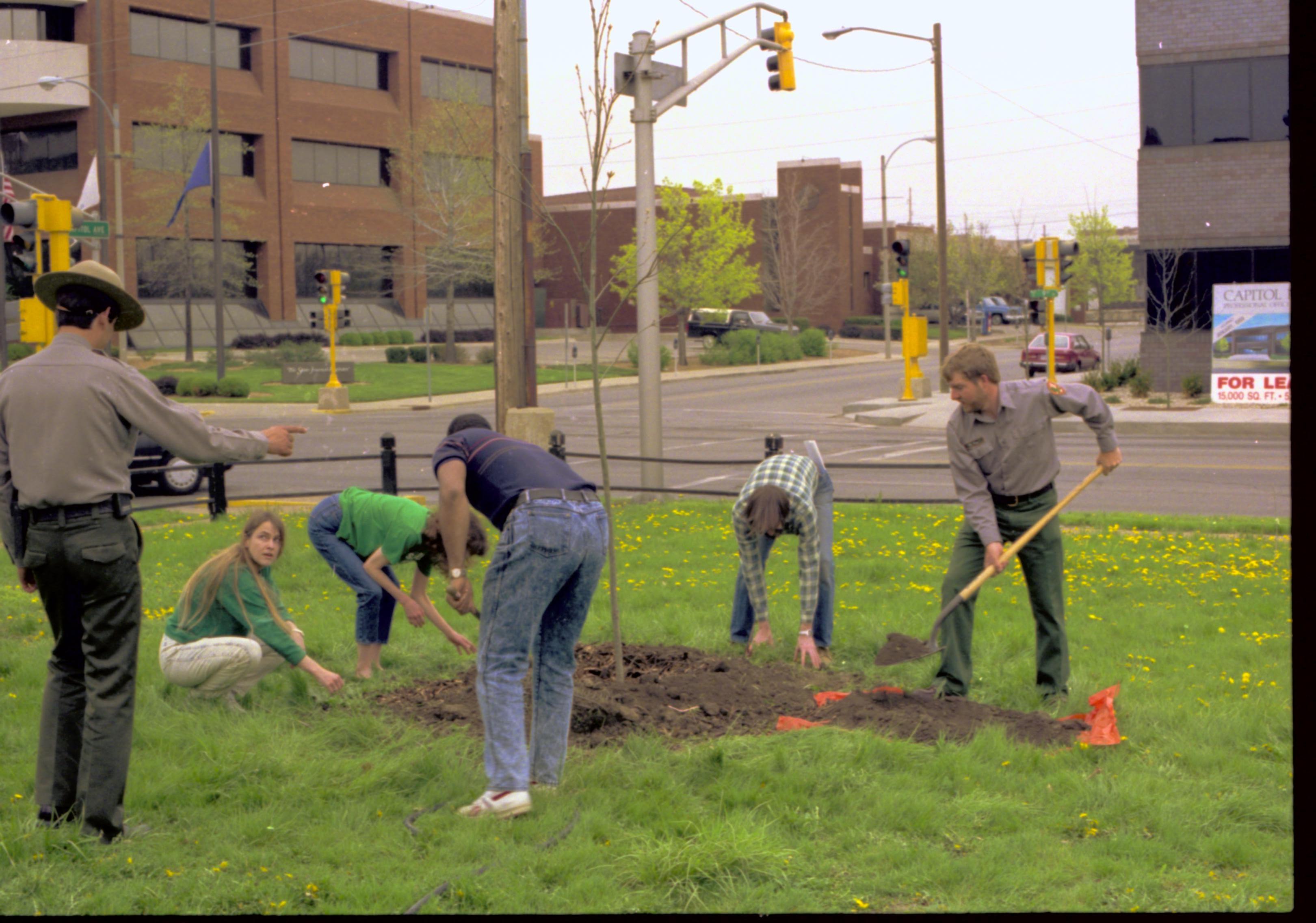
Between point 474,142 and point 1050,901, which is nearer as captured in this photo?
point 1050,901

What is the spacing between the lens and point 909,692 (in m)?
6.47

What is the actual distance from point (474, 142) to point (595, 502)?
4868cm

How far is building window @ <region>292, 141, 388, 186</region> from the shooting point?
185 ft

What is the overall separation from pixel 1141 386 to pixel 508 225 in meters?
22.6

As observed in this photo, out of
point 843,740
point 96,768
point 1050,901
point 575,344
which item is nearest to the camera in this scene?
point 1050,901

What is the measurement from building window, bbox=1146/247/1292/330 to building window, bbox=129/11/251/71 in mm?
35842

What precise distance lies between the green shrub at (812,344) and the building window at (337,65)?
22826 mm

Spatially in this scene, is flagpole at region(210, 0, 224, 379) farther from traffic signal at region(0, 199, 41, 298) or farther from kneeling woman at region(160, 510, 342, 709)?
kneeling woman at region(160, 510, 342, 709)

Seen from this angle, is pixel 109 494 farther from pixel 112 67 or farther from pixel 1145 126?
pixel 112 67

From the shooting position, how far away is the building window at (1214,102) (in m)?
32.4

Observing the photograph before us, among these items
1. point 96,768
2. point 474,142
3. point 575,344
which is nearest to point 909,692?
point 96,768

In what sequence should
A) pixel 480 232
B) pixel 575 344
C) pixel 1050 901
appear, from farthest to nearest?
1. pixel 480 232
2. pixel 575 344
3. pixel 1050 901

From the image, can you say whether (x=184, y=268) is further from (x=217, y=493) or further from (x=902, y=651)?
(x=902, y=651)

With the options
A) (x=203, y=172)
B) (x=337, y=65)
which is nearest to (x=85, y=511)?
(x=203, y=172)
